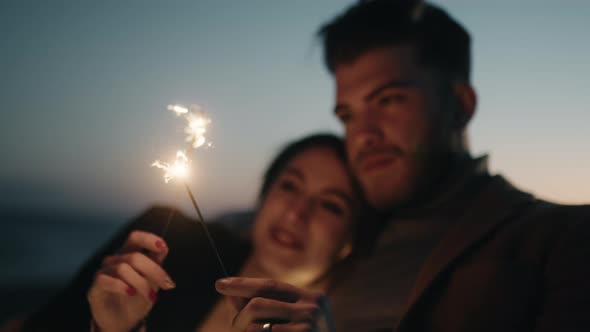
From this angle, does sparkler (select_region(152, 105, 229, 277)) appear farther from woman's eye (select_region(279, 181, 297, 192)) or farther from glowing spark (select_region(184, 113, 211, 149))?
woman's eye (select_region(279, 181, 297, 192))

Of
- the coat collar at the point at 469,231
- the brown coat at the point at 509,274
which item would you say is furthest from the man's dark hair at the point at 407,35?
the brown coat at the point at 509,274

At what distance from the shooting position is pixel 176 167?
1168 mm

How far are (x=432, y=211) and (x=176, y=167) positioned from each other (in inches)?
69.5

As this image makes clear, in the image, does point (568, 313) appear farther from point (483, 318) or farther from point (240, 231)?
point (240, 231)

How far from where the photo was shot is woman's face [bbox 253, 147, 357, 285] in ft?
7.76

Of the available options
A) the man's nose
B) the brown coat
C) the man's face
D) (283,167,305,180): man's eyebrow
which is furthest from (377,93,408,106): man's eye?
the brown coat

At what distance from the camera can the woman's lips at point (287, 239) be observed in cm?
236

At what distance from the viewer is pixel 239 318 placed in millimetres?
1055

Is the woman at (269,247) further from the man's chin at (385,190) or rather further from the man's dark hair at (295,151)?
the man's chin at (385,190)

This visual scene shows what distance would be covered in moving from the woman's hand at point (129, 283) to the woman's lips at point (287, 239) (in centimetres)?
94

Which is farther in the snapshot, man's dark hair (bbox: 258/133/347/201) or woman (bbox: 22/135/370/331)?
man's dark hair (bbox: 258/133/347/201)

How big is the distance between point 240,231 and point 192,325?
1066 millimetres

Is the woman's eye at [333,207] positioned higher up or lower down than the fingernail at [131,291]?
lower down

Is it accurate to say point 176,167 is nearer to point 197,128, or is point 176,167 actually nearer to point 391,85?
point 197,128
